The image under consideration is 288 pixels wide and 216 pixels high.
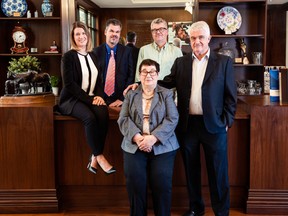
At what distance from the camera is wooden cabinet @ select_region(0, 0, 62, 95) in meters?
5.69

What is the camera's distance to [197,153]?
284 cm

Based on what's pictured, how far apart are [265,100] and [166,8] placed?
7.67 m

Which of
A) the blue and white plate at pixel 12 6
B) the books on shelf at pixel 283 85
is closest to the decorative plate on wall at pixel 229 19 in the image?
the books on shelf at pixel 283 85

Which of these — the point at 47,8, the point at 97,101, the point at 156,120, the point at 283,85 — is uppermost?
the point at 47,8

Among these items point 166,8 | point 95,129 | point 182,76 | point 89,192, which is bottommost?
point 89,192

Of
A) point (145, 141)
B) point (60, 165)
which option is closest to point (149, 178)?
point (145, 141)

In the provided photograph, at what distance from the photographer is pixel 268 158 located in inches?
120

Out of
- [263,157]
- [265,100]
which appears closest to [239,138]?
[263,157]

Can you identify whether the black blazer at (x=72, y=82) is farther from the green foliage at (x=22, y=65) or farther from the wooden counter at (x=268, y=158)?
the wooden counter at (x=268, y=158)

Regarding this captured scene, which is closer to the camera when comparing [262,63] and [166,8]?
[262,63]

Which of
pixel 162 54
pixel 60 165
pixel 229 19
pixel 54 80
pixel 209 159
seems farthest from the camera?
pixel 54 80

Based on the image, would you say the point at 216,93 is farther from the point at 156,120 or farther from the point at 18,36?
the point at 18,36

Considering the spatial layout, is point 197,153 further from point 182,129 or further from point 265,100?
point 265,100

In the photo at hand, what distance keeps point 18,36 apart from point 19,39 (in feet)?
0.15
